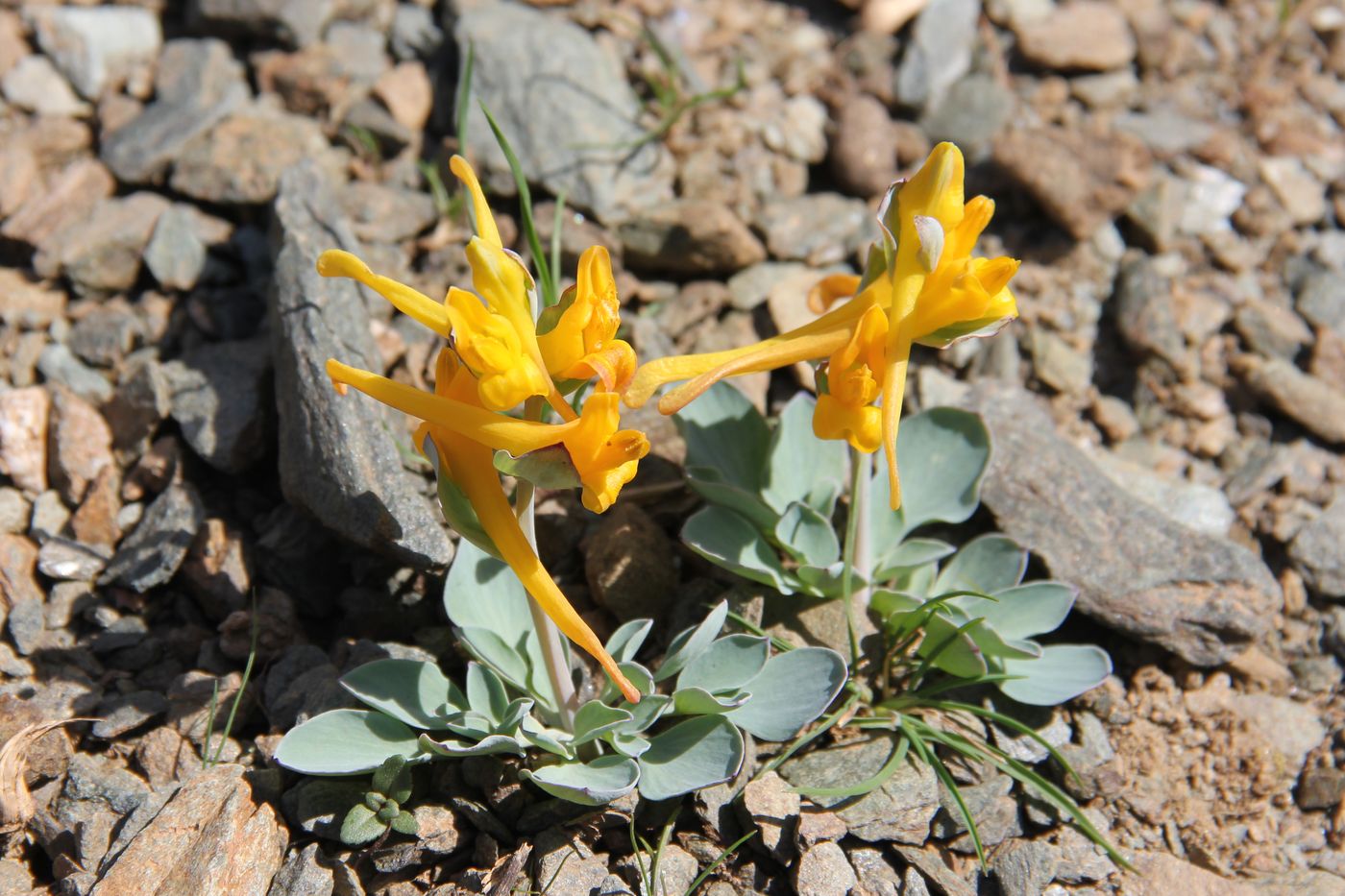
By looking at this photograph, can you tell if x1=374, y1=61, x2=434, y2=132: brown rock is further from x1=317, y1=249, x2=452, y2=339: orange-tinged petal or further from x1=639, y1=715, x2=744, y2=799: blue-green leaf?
x1=639, y1=715, x2=744, y2=799: blue-green leaf

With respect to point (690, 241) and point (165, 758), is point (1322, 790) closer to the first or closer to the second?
point (690, 241)

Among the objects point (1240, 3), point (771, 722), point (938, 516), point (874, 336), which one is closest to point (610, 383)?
point (874, 336)

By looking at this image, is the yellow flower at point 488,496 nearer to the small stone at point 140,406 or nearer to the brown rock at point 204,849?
the brown rock at point 204,849

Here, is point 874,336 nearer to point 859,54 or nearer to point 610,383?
point 610,383

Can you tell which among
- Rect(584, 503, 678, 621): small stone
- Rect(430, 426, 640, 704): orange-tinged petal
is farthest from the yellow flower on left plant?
Rect(584, 503, 678, 621): small stone

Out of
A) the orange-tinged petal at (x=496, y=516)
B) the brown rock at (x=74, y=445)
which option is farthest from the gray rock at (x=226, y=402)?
the orange-tinged petal at (x=496, y=516)
